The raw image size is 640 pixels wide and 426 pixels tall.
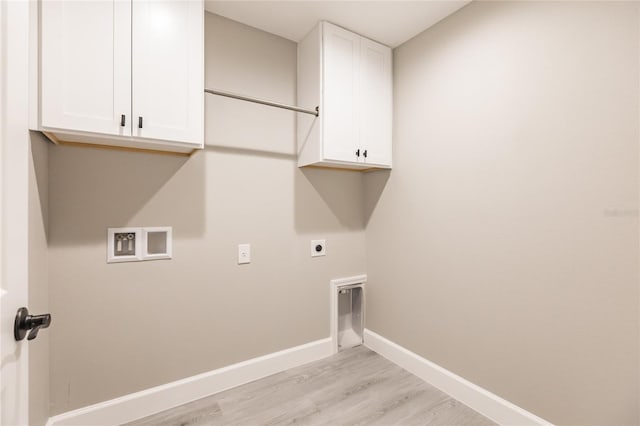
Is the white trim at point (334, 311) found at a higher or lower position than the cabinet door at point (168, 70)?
lower

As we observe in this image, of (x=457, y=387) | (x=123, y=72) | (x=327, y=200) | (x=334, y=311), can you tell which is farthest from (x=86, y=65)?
(x=457, y=387)

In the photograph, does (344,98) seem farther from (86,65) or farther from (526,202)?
(86,65)

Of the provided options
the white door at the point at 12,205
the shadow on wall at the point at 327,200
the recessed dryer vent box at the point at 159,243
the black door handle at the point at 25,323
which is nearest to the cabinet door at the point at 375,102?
the shadow on wall at the point at 327,200

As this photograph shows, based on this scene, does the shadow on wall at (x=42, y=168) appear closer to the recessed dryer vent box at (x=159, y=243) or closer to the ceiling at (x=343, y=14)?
the recessed dryer vent box at (x=159, y=243)

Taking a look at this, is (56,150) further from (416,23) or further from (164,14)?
(416,23)

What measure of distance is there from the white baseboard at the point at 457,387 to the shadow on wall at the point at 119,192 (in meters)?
1.73

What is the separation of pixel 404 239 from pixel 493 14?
1528 millimetres

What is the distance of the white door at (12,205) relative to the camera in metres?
0.65

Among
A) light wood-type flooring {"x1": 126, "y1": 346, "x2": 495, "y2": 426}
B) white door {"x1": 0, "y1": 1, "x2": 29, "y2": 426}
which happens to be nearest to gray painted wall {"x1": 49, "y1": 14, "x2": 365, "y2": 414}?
light wood-type flooring {"x1": 126, "y1": 346, "x2": 495, "y2": 426}

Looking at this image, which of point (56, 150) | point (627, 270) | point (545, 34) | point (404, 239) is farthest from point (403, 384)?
point (56, 150)

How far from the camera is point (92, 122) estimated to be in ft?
4.37

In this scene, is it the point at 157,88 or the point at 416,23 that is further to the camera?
the point at 416,23

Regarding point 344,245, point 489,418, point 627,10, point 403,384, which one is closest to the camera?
point 627,10

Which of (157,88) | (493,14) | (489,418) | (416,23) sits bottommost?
(489,418)
